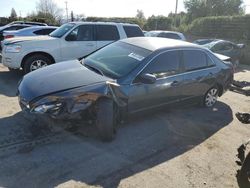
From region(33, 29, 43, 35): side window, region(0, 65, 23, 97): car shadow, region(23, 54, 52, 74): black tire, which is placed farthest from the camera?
region(33, 29, 43, 35): side window

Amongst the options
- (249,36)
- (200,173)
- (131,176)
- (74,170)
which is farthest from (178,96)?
(249,36)

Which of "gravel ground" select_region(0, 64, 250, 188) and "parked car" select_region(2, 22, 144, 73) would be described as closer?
"gravel ground" select_region(0, 64, 250, 188)

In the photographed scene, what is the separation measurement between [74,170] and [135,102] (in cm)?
165

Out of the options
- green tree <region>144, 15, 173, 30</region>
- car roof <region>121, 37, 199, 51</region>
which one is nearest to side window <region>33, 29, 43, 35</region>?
car roof <region>121, 37, 199, 51</region>

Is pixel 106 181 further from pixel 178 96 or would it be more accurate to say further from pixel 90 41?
pixel 90 41

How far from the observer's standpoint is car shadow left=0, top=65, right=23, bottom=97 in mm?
6658

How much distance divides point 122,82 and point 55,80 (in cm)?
108

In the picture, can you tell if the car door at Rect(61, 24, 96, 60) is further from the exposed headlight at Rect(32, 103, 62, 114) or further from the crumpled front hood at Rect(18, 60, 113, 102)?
the exposed headlight at Rect(32, 103, 62, 114)

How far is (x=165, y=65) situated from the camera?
16.9ft

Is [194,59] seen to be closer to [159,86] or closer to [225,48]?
[159,86]

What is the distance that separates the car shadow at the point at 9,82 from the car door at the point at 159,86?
3282 millimetres

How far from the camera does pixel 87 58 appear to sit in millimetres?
5539

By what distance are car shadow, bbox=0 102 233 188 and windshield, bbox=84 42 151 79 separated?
0.89 meters

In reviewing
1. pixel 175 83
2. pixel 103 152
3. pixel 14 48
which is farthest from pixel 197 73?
pixel 14 48
